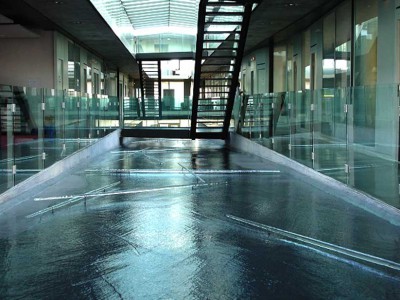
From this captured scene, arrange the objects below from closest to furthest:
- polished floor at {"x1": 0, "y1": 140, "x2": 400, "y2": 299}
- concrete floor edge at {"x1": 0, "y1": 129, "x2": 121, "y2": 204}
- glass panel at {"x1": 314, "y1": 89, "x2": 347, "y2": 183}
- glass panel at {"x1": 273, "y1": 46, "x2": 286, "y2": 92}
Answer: polished floor at {"x1": 0, "y1": 140, "x2": 400, "y2": 299}
concrete floor edge at {"x1": 0, "y1": 129, "x2": 121, "y2": 204}
glass panel at {"x1": 314, "y1": 89, "x2": 347, "y2": 183}
glass panel at {"x1": 273, "y1": 46, "x2": 286, "y2": 92}

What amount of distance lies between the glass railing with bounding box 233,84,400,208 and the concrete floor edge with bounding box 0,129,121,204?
446 cm

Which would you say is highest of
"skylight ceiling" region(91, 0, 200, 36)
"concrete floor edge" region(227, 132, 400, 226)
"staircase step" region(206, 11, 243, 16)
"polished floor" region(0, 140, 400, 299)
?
"skylight ceiling" region(91, 0, 200, 36)

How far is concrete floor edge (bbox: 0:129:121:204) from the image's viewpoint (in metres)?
7.42

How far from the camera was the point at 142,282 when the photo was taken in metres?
3.92

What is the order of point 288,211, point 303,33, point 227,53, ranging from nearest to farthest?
point 288,211
point 227,53
point 303,33

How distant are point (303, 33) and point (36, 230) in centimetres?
1539

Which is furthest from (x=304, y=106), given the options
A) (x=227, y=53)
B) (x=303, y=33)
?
(x=303, y=33)

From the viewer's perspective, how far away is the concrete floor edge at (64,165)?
7418 mm

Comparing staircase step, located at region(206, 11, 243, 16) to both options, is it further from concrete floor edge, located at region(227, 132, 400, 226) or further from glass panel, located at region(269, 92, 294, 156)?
concrete floor edge, located at region(227, 132, 400, 226)

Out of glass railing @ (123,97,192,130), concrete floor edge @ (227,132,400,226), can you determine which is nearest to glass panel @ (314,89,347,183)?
concrete floor edge @ (227,132,400,226)

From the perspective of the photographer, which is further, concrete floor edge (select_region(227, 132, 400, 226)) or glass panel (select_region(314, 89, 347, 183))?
glass panel (select_region(314, 89, 347, 183))

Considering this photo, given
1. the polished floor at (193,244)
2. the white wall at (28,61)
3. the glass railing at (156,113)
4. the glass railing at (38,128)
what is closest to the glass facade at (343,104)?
the polished floor at (193,244)

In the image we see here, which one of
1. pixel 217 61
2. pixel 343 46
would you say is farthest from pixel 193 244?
pixel 343 46

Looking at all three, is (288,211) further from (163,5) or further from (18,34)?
(163,5)
